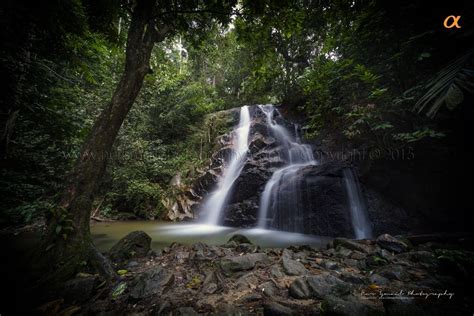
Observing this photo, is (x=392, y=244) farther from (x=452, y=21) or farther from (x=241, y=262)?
(x=452, y=21)

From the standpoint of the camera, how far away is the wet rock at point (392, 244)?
333 cm

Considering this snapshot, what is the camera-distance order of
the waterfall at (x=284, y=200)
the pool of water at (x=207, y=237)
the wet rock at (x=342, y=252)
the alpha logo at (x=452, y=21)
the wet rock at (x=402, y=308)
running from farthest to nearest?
1. the waterfall at (x=284, y=200)
2. the pool of water at (x=207, y=237)
3. the wet rock at (x=342, y=252)
4. the alpha logo at (x=452, y=21)
5. the wet rock at (x=402, y=308)

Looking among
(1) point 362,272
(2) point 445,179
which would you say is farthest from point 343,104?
(1) point 362,272

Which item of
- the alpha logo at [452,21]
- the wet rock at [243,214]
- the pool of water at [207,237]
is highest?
the alpha logo at [452,21]

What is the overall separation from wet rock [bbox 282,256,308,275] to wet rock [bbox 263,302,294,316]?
0.80 metres

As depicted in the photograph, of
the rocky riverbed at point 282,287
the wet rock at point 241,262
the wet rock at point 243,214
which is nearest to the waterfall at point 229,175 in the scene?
the wet rock at point 243,214

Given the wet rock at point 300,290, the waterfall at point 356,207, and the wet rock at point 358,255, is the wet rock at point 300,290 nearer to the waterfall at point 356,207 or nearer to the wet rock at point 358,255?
the wet rock at point 358,255

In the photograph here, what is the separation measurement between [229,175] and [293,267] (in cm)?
766

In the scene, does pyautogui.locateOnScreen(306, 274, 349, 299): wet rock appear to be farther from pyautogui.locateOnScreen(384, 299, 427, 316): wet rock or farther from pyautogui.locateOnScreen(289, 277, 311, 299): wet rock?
pyautogui.locateOnScreen(384, 299, 427, 316): wet rock

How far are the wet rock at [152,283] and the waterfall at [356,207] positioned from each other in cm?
517

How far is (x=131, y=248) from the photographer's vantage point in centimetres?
358

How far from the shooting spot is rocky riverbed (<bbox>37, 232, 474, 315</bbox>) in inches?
71.9

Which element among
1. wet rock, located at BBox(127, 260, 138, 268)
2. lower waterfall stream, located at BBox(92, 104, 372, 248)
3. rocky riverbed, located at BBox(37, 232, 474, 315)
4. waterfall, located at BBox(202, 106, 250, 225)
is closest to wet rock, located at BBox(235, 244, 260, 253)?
rocky riverbed, located at BBox(37, 232, 474, 315)

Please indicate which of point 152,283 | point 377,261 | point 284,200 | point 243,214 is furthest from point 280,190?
point 152,283
